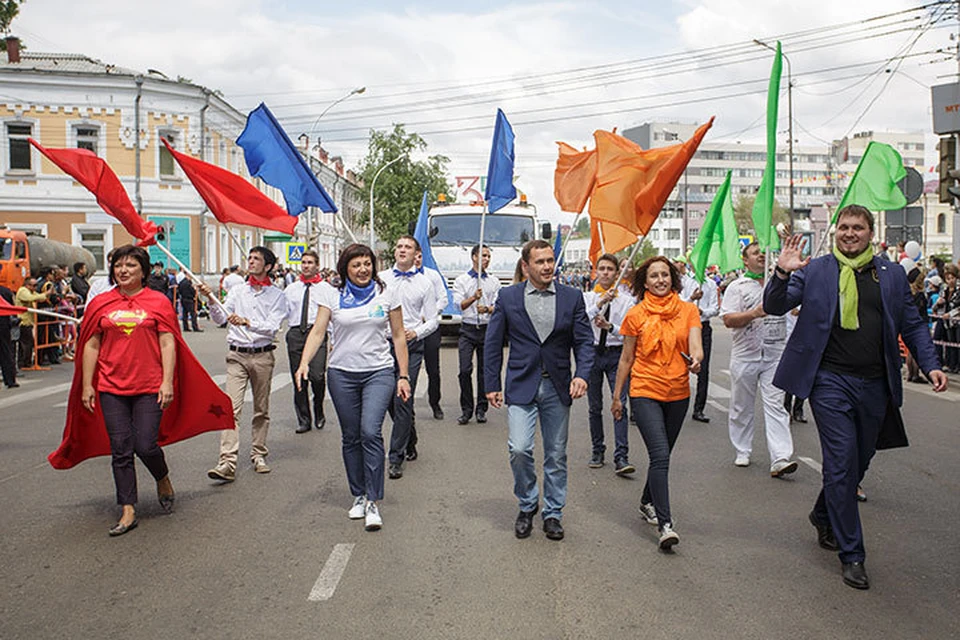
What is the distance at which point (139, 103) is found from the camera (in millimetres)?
38781

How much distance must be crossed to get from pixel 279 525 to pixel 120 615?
1716 mm

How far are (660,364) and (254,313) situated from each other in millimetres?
3707

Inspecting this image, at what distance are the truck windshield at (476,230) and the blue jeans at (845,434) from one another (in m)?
15.7

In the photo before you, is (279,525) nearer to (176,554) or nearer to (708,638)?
(176,554)

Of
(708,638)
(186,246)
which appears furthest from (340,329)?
(186,246)

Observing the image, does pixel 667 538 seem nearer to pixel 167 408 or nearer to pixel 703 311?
pixel 167 408


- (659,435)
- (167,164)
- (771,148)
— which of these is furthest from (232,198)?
(167,164)

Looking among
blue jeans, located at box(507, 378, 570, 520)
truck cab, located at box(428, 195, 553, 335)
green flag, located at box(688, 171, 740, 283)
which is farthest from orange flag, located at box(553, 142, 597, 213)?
truck cab, located at box(428, 195, 553, 335)

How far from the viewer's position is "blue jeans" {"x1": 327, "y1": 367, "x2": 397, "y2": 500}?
6.31 m

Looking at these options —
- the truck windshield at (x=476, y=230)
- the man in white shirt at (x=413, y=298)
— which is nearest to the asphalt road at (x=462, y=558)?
the man in white shirt at (x=413, y=298)

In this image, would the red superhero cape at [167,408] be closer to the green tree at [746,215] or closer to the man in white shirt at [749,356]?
the man in white shirt at [749,356]

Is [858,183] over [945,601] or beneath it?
over

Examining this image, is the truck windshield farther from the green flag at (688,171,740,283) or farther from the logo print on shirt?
the logo print on shirt

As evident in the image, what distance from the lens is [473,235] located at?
2114 cm
